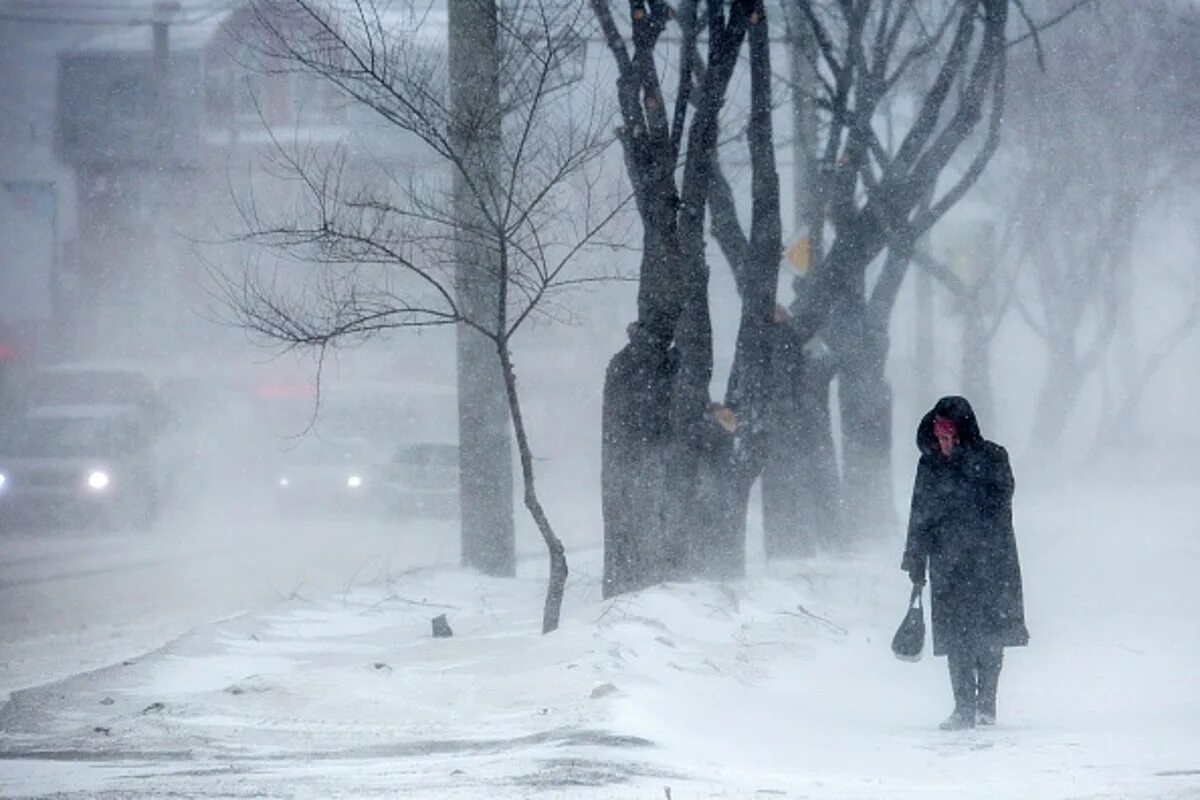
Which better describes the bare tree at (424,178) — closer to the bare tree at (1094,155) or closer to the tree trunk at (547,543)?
the tree trunk at (547,543)

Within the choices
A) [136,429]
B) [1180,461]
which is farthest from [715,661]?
[1180,461]

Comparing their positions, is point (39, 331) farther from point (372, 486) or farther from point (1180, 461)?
point (1180, 461)

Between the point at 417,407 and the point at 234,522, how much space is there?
4798 millimetres

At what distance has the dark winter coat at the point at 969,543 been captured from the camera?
8.72 metres

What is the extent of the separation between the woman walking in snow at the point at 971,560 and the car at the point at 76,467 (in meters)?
15.7

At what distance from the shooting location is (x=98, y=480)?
2248 cm

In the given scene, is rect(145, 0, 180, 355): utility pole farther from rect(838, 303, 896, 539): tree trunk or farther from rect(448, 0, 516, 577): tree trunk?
rect(448, 0, 516, 577): tree trunk

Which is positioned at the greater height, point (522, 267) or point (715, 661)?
point (522, 267)

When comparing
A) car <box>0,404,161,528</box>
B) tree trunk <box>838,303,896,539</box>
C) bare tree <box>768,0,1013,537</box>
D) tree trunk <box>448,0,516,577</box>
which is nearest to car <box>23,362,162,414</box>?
car <box>0,404,161,528</box>

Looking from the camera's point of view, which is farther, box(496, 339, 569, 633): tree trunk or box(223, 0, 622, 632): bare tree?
box(496, 339, 569, 633): tree trunk

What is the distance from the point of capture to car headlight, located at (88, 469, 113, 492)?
22347 mm

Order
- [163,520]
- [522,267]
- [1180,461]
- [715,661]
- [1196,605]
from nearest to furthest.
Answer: [715,661] < [522,267] < [1196,605] < [163,520] < [1180,461]

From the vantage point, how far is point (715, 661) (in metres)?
9.73

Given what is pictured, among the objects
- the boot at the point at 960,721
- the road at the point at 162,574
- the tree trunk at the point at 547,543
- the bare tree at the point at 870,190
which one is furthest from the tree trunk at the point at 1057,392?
the boot at the point at 960,721
